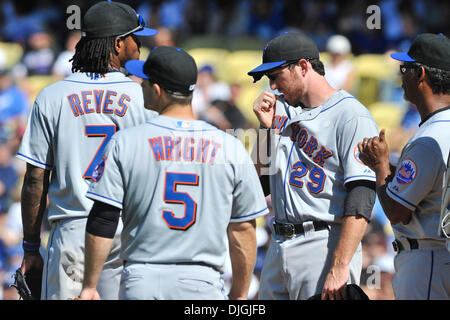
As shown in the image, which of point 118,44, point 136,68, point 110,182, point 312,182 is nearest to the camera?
point 110,182

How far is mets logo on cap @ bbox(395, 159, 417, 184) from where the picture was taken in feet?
12.0

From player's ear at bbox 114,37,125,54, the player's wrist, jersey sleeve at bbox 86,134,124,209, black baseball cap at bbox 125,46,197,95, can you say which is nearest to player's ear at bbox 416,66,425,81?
black baseball cap at bbox 125,46,197,95

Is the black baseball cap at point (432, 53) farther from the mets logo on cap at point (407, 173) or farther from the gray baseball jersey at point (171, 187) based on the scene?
the gray baseball jersey at point (171, 187)

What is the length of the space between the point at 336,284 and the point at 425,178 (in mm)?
696

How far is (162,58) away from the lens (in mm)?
3320

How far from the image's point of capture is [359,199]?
3635 mm

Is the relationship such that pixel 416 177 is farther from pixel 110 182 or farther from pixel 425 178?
pixel 110 182

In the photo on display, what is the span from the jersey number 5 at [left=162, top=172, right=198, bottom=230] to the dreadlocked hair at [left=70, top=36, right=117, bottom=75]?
0.96 meters

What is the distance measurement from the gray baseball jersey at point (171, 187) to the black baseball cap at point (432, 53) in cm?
124

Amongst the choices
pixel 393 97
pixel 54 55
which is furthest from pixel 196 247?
pixel 54 55

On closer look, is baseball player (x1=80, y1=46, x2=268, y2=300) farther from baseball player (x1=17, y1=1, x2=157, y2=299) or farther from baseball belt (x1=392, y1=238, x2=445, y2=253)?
baseball belt (x1=392, y1=238, x2=445, y2=253)

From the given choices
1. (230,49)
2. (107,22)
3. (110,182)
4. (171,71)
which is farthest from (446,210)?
(230,49)

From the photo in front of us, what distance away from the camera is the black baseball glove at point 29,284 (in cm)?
384
